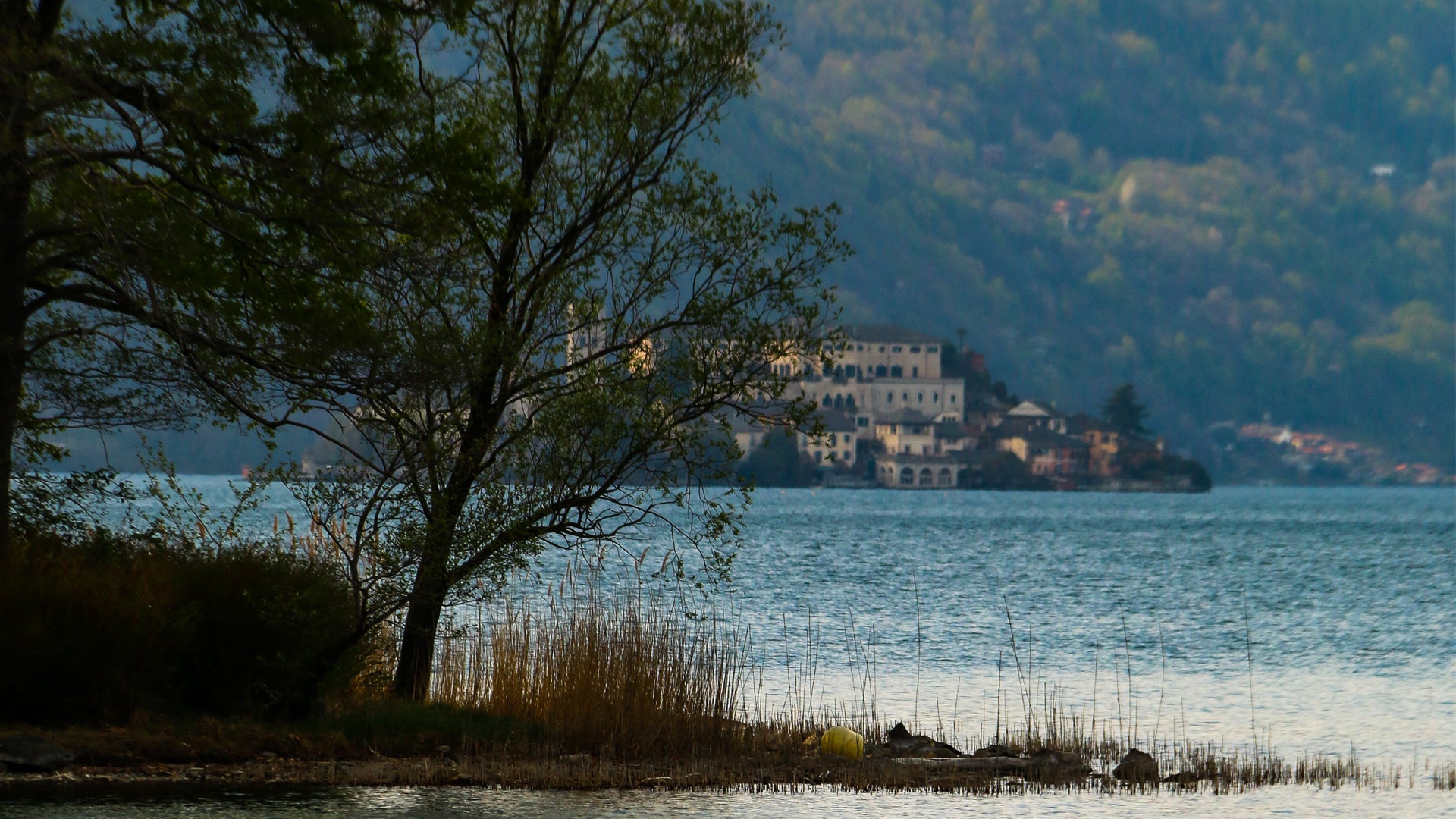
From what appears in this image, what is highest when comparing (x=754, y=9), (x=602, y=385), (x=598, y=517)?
(x=754, y=9)

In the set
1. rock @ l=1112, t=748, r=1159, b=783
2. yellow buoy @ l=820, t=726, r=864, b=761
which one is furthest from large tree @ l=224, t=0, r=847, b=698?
rock @ l=1112, t=748, r=1159, b=783

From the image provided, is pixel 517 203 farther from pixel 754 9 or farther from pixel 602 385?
pixel 754 9

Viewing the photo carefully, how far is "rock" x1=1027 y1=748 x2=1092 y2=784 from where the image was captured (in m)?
15.8

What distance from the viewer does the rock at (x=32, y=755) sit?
12.4 m

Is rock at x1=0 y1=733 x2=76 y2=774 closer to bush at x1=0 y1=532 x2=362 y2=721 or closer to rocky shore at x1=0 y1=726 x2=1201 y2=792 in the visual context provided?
rocky shore at x1=0 y1=726 x2=1201 y2=792

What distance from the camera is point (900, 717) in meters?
21.3

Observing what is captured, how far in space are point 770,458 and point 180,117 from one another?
17513cm

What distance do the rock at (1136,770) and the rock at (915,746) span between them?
1669mm

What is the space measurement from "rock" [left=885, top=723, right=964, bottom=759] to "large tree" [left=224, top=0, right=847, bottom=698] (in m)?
3.20

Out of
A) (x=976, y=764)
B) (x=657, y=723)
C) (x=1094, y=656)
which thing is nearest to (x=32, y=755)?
(x=657, y=723)

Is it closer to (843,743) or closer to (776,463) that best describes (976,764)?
(843,743)

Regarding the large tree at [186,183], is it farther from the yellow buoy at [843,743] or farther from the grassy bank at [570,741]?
the yellow buoy at [843,743]

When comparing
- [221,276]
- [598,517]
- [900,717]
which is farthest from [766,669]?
[221,276]

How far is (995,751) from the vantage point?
17203 millimetres
